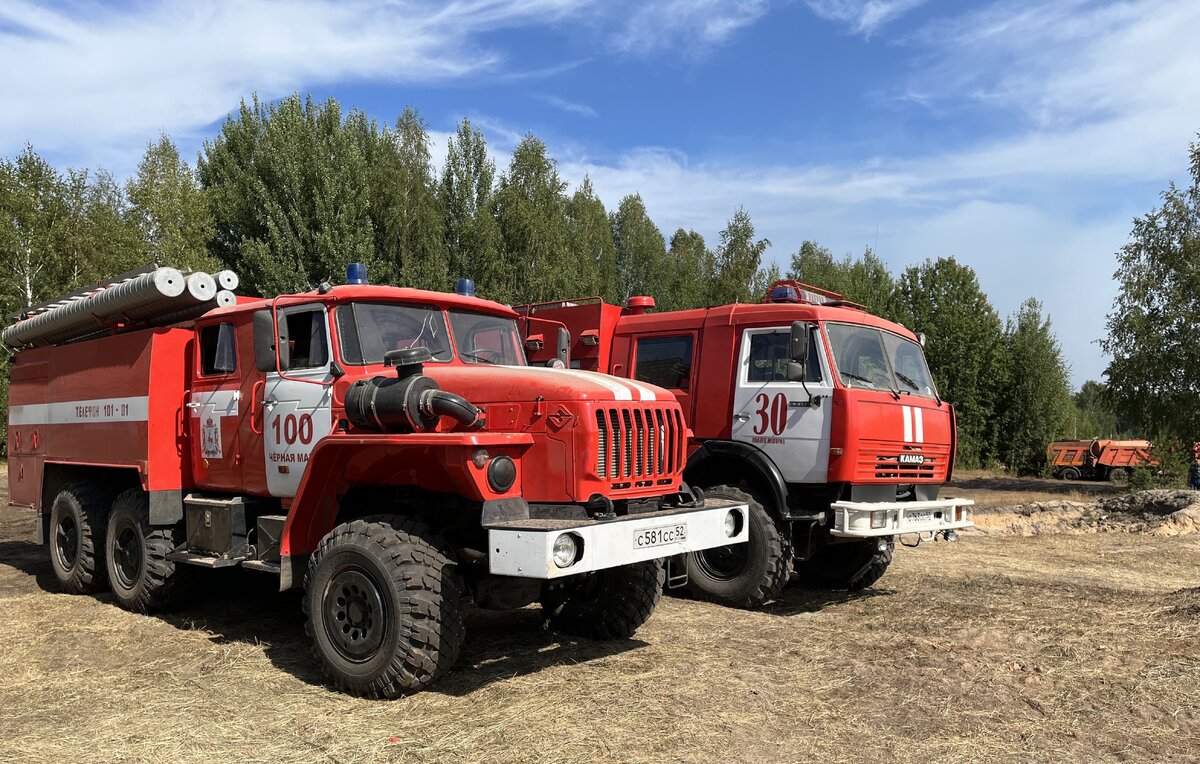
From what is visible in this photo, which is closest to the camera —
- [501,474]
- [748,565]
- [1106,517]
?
[501,474]

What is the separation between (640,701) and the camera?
488cm

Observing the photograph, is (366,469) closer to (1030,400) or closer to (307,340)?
(307,340)

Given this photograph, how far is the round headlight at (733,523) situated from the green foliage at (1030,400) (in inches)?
1481

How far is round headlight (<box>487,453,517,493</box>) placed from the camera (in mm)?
4848

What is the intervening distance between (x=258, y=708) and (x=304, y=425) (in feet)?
Answer: 6.16

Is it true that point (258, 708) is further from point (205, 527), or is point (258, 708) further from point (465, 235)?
point (465, 235)

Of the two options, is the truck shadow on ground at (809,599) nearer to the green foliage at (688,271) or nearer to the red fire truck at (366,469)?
the red fire truck at (366,469)

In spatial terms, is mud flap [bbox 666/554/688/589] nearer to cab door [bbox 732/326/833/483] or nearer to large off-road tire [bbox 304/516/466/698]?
cab door [bbox 732/326/833/483]

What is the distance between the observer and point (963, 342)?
38.0 meters

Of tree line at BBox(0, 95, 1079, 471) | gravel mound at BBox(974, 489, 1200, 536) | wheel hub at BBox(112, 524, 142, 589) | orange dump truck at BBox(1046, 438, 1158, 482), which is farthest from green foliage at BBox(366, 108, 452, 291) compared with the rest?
orange dump truck at BBox(1046, 438, 1158, 482)

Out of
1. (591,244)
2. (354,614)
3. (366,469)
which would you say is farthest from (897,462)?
(591,244)

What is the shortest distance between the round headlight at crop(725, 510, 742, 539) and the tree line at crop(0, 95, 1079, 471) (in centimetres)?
2097

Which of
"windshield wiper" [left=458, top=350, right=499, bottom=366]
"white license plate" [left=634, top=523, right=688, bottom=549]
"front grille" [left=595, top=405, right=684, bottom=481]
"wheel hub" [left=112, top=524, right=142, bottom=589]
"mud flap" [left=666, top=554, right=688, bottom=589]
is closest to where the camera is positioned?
"white license plate" [left=634, top=523, right=688, bottom=549]

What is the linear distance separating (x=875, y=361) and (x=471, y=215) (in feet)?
75.3
